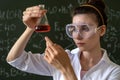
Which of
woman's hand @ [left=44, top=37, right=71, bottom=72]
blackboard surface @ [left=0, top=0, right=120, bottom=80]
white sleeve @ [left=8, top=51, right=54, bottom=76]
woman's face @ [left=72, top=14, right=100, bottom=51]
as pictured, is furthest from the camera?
blackboard surface @ [left=0, top=0, right=120, bottom=80]

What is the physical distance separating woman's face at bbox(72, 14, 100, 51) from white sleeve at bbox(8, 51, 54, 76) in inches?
10.8

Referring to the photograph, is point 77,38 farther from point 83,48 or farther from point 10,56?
point 10,56

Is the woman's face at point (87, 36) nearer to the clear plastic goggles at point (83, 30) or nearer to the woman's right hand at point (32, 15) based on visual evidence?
the clear plastic goggles at point (83, 30)

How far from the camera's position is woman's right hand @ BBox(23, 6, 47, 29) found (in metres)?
1.53

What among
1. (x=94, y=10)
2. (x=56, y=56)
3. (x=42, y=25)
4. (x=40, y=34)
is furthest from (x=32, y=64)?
(x=40, y=34)

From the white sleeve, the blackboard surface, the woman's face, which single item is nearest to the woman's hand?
the woman's face

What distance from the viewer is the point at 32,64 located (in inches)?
65.3

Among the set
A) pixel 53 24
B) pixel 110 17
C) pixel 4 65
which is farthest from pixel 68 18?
pixel 4 65

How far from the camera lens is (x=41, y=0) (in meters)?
2.71

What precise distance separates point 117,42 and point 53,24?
681mm

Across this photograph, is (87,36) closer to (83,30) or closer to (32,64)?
(83,30)

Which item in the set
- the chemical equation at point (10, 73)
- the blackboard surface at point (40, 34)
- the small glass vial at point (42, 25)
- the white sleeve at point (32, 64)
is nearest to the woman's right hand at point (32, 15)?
the small glass vial at point (42, 25)

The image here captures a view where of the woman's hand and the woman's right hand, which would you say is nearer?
the woman's hand

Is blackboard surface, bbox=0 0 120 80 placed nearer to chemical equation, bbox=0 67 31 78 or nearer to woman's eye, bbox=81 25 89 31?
chemical equation, bbox=0 67 31 78
